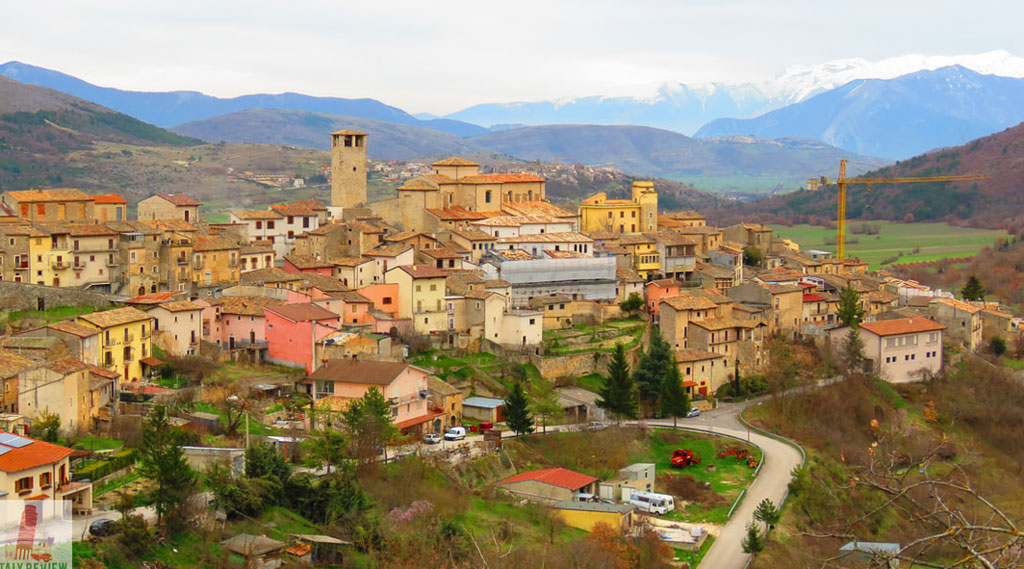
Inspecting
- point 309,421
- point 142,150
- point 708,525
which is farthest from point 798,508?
point 142,150

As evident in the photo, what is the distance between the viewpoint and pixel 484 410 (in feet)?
113

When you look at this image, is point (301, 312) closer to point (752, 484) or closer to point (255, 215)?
point (255, 215)

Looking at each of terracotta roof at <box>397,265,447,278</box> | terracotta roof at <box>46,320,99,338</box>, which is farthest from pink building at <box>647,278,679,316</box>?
terracotta roof at <box>46,320,99,338</box>

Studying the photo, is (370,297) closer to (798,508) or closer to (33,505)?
(798,508)

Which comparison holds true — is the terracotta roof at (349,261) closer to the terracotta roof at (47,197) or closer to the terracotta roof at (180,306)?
the terracotta roof at (180,306)

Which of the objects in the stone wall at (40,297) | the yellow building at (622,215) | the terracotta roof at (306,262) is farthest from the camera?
the yellow building at (622,215)

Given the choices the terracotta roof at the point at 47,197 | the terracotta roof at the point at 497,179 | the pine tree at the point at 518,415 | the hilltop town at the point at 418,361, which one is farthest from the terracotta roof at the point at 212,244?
the terracotta roof at the point at 497,179

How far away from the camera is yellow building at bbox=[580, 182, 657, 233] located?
55.9 m

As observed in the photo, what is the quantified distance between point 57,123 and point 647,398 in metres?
97.7

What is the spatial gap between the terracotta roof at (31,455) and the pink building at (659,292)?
2684 cm

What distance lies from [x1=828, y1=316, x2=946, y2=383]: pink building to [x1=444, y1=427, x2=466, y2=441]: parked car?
18035mm

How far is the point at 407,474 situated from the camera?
27.5 metres

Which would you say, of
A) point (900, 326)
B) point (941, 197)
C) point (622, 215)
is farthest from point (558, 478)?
point (941, 197)

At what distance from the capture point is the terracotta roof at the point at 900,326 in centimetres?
4350
